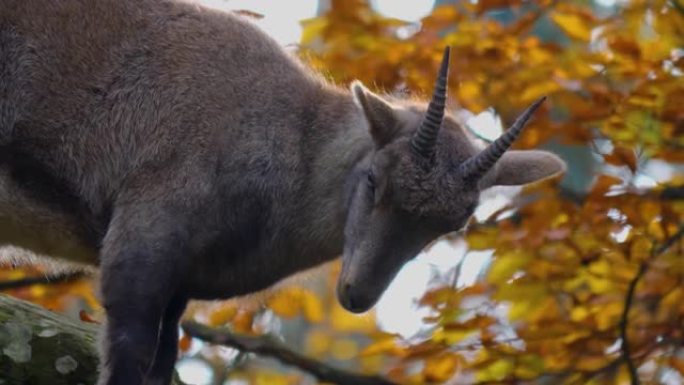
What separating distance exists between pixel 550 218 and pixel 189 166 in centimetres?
327

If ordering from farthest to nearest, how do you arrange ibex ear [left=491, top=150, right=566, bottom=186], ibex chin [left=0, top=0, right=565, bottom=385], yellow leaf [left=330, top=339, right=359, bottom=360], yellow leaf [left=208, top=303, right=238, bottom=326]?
yellow leaf [left=330, top=339, right=359, bottom=360]
yellow leaf [left=208, top=303, right=238, bottom=326]
ibex ear [left=491, top=150, right=566, bottom=186]
ibex chin [left=0, top=0, right=565, bottom=385]

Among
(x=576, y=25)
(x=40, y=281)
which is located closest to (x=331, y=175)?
(x=40, y=281)

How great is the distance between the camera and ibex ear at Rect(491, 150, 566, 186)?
26.3 ft

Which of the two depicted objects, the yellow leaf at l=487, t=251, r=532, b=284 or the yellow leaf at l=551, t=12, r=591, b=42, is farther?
the yellow leaf at l=551, t=12, r=591, b=42

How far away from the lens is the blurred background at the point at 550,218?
8.85m

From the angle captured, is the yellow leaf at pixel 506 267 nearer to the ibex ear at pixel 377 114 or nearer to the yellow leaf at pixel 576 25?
the yellow leaf at pixel 576 25

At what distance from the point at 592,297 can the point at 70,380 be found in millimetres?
3796

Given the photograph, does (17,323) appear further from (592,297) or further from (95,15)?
(592,297)

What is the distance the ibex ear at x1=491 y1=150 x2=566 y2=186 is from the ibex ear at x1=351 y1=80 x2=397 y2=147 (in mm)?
793

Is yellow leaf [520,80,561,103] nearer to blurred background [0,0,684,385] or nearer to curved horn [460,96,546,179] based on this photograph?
blurred background [0,0,684,385]

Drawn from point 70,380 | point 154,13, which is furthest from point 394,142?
point 70,380

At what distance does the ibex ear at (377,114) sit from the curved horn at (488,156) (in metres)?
0.47

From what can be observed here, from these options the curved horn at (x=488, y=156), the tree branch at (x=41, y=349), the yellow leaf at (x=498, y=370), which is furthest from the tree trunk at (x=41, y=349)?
the yellow leaf at (x=498, y=370)

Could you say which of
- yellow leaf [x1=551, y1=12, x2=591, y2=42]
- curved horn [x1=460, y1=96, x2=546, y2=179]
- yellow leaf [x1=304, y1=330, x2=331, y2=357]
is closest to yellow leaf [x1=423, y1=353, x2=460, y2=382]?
curved horn [x1=460, y1=96, x2=546, y2=179]
